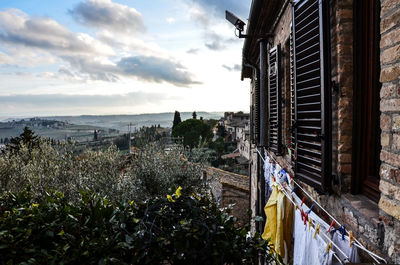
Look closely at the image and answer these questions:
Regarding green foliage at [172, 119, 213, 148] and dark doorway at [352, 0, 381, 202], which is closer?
dark doorway at [352, 0, 381, 202]

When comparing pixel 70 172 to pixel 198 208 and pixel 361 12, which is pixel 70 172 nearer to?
pixel 198 208

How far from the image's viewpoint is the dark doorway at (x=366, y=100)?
5.48 feet

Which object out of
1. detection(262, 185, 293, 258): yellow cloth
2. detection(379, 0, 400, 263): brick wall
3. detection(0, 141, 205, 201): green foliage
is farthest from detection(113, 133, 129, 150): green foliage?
detection(379, 0, 400, 263): brick wall

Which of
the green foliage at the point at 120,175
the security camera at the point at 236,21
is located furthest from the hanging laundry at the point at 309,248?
the security camera at the point at 236,21

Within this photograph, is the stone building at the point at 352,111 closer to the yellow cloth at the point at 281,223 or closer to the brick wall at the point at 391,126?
the brick wall at the point at 391,126

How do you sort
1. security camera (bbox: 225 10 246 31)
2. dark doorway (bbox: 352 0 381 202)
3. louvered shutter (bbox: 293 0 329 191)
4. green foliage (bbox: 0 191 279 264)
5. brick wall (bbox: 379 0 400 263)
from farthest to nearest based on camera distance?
security camera (bbox: 225 10 246 31) < louvered shutter (bbox: 293 0 329 191) < dark doorway (bbox: 352 0 381 202) < green foliage (bbox: 0 191 279 264) < brick wall (bbox: 379 0 400 263)

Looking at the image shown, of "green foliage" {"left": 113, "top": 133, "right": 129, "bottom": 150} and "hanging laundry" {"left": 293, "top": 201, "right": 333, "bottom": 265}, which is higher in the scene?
"hanging laundry" {"left": 293, "top": 201, "right": 333, "bottom": 265}

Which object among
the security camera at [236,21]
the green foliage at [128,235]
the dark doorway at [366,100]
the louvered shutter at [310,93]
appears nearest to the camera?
the green foliage at [128,235]

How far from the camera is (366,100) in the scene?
5.87ft

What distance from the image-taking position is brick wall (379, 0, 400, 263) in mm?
1245

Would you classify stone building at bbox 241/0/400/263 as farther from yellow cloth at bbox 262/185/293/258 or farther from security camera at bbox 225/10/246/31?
security camera at bbox 225/10/246/31

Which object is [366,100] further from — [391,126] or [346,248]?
[346,248]

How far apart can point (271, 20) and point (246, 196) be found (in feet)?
27.6

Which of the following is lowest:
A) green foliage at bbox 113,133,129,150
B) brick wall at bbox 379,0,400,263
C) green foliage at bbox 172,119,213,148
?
green foliage at bbox 113,133,129,150
